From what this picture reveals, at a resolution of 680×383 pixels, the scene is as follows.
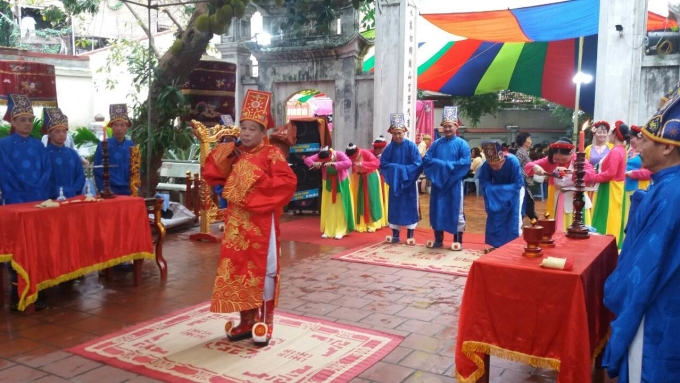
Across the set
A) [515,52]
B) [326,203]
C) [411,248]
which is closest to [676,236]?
[411,248]

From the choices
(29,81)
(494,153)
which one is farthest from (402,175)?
(29,81)

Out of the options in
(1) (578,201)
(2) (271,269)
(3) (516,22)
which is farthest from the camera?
(3) (516,22)

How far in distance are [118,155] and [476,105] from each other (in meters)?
11.6

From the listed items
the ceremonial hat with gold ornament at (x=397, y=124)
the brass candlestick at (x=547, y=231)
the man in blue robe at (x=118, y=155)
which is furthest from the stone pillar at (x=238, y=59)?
the brass candlestick at (x=547, y=231)

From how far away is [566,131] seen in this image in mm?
16141

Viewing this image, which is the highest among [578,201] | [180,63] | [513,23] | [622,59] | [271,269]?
[513,23]

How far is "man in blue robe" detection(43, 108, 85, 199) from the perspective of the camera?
17.4ft

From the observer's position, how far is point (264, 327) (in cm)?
365

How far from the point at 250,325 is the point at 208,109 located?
4.61 meters

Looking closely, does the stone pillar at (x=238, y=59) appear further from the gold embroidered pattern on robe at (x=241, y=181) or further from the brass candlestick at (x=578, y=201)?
the brass candlestick at (x=578, y=201)

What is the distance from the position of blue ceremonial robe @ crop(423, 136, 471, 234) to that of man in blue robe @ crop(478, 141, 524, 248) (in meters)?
0.72

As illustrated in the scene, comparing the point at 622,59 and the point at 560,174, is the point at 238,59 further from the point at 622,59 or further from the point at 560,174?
the point at 560,174

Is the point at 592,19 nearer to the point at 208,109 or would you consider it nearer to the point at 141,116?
the point at 208,109

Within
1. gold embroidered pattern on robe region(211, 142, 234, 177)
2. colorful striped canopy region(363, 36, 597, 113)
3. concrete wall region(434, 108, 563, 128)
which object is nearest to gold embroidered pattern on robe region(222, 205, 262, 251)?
gold embroidered pattern on robe region(211, 142, 234, 177)
